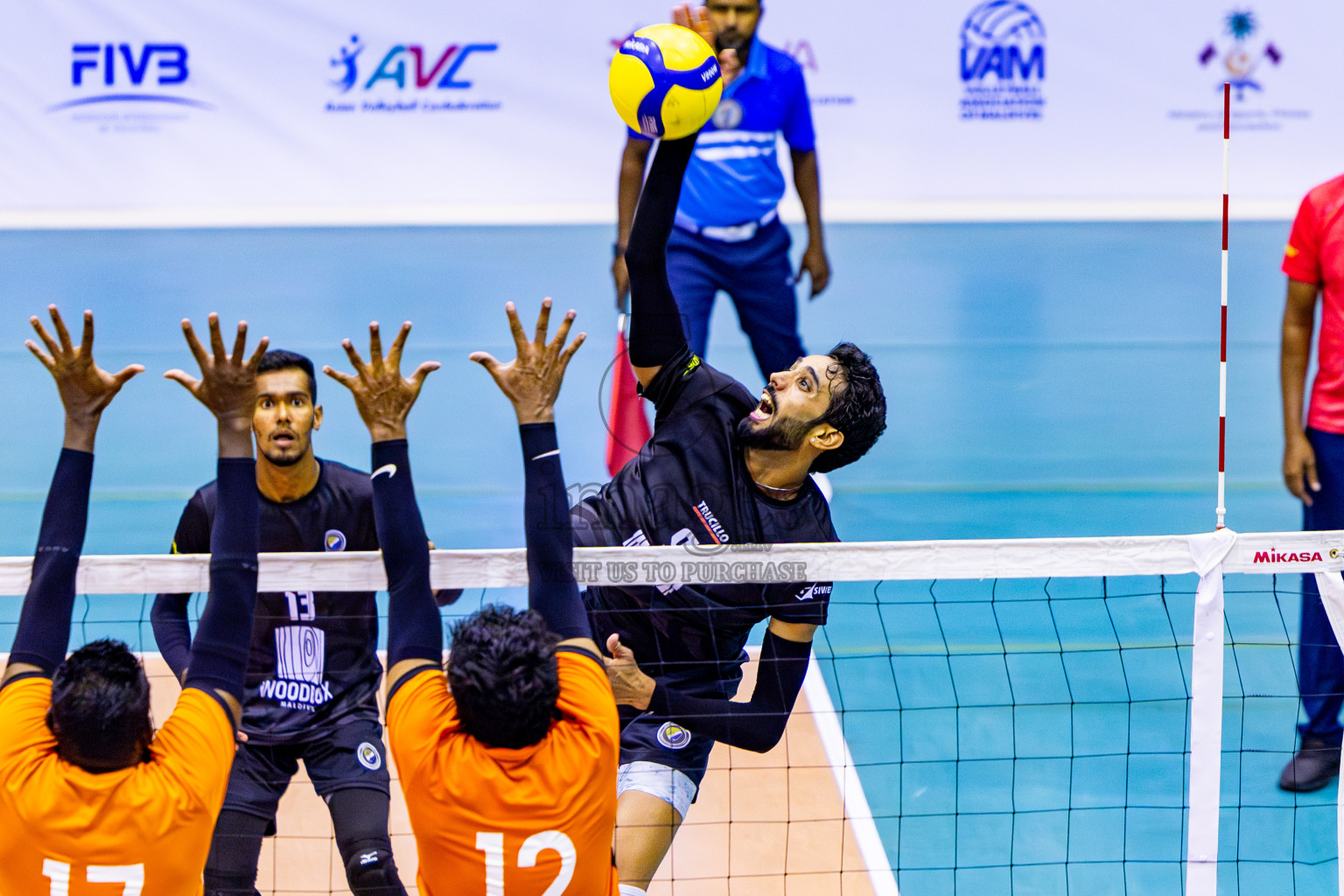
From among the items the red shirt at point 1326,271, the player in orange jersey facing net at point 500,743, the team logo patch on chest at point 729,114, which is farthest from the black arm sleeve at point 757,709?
the team logo patch on chest at point 729,114

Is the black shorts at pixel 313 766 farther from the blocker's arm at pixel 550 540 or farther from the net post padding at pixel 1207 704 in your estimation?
the net post padding at pixel 1207 704

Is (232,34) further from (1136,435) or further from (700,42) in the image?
(700,42)

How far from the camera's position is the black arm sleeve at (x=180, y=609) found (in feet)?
13.8

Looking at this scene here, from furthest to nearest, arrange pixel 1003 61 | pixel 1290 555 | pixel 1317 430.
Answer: pixel 1003 61, pixel 1317 430, pixel 1290 555

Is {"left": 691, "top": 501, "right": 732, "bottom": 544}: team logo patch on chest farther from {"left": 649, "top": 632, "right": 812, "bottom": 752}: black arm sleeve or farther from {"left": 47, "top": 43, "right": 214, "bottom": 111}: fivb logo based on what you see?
{"left": 47, "top": 43, "right": 214, "bottom": 111}: fivb logo

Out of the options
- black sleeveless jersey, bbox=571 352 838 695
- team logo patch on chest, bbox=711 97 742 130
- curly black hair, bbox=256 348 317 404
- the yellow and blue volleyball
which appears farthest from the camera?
team logo patch on chest, bbox=711 97 742 130

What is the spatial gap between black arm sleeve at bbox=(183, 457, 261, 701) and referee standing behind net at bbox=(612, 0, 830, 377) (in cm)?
411

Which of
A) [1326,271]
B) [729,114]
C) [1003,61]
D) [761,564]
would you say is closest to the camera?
[761,564]

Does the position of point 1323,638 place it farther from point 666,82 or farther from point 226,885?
point 226,885

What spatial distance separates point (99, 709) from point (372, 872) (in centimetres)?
141

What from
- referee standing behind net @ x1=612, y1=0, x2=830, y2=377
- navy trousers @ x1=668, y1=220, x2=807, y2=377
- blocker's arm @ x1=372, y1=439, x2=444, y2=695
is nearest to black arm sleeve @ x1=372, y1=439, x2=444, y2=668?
blocker's arm @ x1=372, y1=439, x2=444, y2=695

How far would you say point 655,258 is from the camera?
3.91 metres

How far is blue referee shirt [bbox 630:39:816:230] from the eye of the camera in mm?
7520

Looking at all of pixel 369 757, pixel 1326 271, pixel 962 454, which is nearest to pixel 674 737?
pixel 369 757
